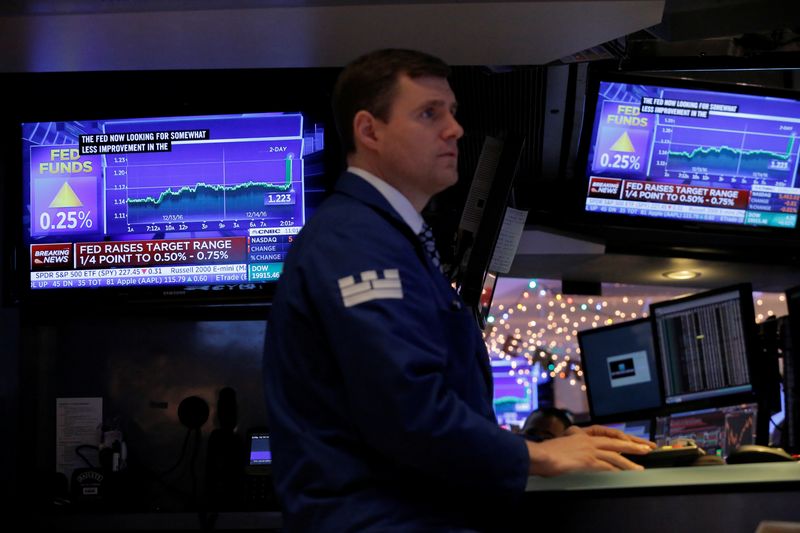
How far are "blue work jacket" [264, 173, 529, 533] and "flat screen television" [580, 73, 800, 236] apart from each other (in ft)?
10.0

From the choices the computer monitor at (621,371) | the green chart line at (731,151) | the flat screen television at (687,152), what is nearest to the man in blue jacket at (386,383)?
the flat screen television at (687,152)

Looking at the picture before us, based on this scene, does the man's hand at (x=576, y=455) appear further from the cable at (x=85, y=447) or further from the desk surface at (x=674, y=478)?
the cable at (x=85, y=447)

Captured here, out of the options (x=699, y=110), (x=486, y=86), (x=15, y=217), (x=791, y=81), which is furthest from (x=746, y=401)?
(x=15, y=217)

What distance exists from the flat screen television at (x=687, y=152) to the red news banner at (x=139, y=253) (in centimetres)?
184

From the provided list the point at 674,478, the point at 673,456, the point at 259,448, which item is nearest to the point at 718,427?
the point at 259,448

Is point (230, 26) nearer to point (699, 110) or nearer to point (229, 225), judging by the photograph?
point (229, 225)

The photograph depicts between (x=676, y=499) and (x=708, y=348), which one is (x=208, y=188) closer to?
(x=676, y=499)

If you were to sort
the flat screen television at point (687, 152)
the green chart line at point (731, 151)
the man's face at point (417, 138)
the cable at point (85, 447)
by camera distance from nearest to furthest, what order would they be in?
the man's face at point (417, 138), the cable at point (85, 447), the flat screen television at point (687, 152), the green chart line at point (731, 151)

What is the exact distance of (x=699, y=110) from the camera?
4719 millimetres

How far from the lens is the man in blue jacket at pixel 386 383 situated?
1.60 m

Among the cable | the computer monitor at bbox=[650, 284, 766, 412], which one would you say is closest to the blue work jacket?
the cable

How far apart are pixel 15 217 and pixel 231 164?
76 cm

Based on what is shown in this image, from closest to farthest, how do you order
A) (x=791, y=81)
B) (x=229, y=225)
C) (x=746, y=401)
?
(x=229, y=225)
(x=746, y=401)
(x=791, y=81)

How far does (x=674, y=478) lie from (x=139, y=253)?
2.15 metres
